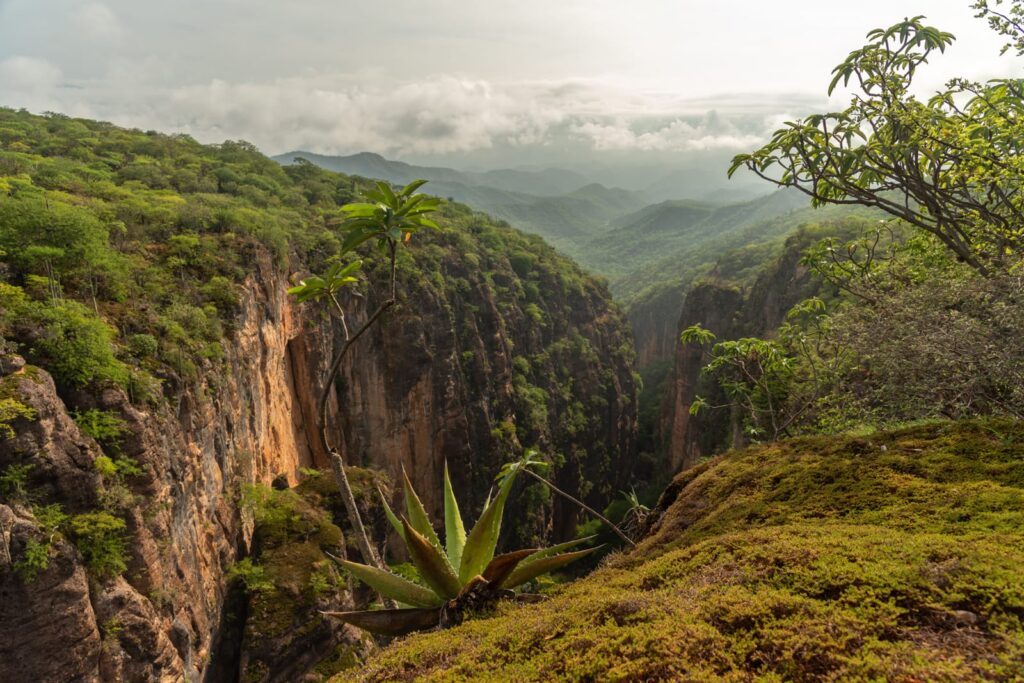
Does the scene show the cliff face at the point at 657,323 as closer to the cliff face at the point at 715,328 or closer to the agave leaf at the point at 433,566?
the cliff face at the point at 715,328

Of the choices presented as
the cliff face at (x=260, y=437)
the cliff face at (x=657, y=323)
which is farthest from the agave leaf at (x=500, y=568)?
the cliff face at (x=657, y=323)

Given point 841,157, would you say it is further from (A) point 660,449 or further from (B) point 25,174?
(A) point 660,449

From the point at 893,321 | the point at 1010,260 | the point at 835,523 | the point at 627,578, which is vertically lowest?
the point at 627,578

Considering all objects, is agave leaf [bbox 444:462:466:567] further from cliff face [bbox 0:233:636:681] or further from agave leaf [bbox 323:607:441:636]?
cliff face [bbox 0:233:636:681]

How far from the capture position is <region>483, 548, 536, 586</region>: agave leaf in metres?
5.05

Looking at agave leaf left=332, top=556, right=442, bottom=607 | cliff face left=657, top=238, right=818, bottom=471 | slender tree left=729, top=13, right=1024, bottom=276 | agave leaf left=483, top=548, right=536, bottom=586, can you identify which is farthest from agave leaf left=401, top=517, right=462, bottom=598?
cliff face left=657, top=238, right=818, bottom=471

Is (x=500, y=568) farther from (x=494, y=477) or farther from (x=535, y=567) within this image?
(x=494, y=477)

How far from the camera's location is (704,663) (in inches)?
115

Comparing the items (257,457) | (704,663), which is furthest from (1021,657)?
(257,457)

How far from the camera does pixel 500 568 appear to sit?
515cm

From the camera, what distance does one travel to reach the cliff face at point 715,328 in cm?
4056

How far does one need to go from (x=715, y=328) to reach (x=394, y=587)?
6030 centimetres

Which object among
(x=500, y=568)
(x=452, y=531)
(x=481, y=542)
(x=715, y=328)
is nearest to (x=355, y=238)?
(x=481, y=542)

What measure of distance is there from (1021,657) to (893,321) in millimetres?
6213
